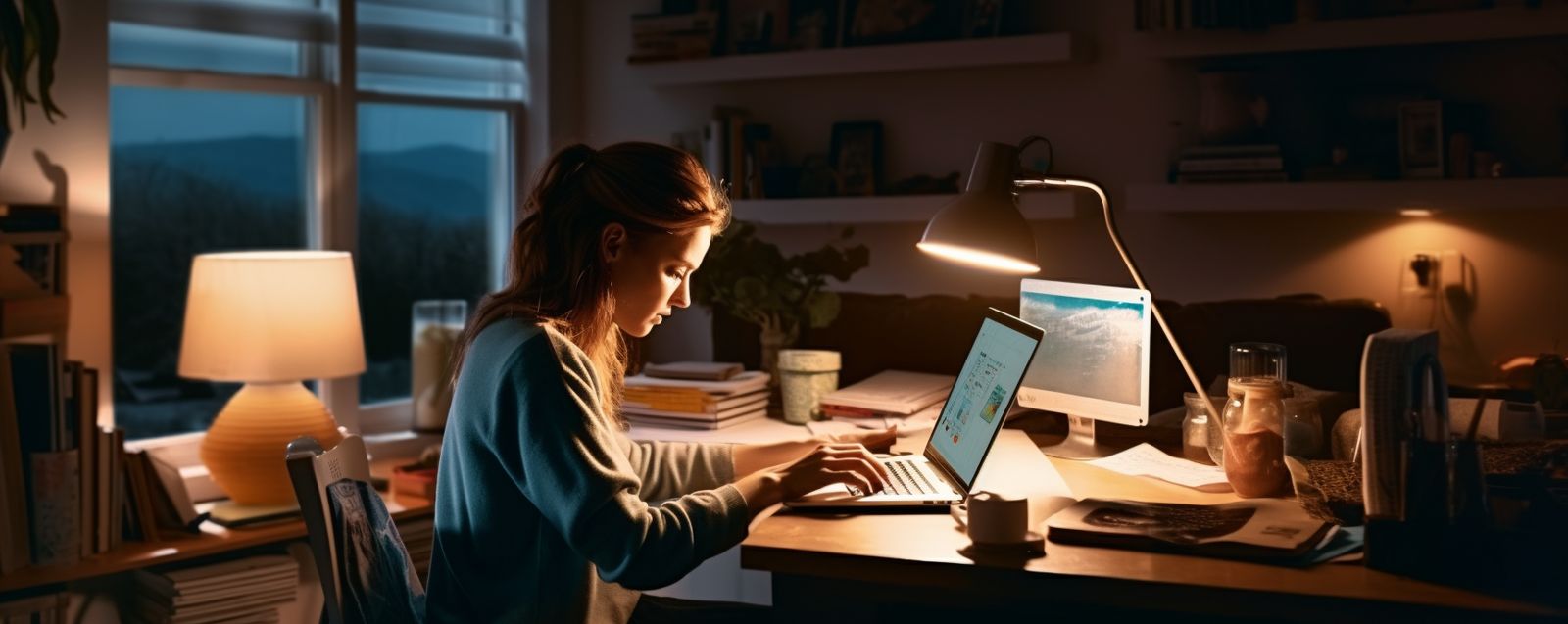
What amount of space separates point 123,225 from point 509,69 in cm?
139

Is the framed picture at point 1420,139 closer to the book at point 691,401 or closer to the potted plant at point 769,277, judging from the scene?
the potted plant at point 769,277

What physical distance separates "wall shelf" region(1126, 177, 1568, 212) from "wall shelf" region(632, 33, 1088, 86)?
48 cm

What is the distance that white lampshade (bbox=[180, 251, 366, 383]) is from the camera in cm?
270

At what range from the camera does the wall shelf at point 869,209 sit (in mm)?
3795

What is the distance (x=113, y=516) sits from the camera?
261 centimetres

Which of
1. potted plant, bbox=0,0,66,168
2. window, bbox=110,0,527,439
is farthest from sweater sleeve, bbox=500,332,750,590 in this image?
window, bbox=110,0,527,439

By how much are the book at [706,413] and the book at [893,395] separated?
0.18 meters

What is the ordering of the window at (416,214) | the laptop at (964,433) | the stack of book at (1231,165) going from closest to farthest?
the laptop at (964,433), the stack of book at (1231,165), the window at (416,214)

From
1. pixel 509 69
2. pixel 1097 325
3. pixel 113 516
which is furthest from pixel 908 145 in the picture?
pixel 113 516

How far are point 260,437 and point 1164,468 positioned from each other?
185 centimetres

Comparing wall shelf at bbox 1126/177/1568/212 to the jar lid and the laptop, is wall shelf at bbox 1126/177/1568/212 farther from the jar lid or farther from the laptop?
the laptop

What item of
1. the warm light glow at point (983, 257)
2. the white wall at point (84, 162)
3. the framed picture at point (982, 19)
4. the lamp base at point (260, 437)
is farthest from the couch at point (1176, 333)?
the white wall at point (84, 162)

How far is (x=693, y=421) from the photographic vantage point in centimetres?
268

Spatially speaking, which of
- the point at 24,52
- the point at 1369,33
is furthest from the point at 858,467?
the point at 1369,33
